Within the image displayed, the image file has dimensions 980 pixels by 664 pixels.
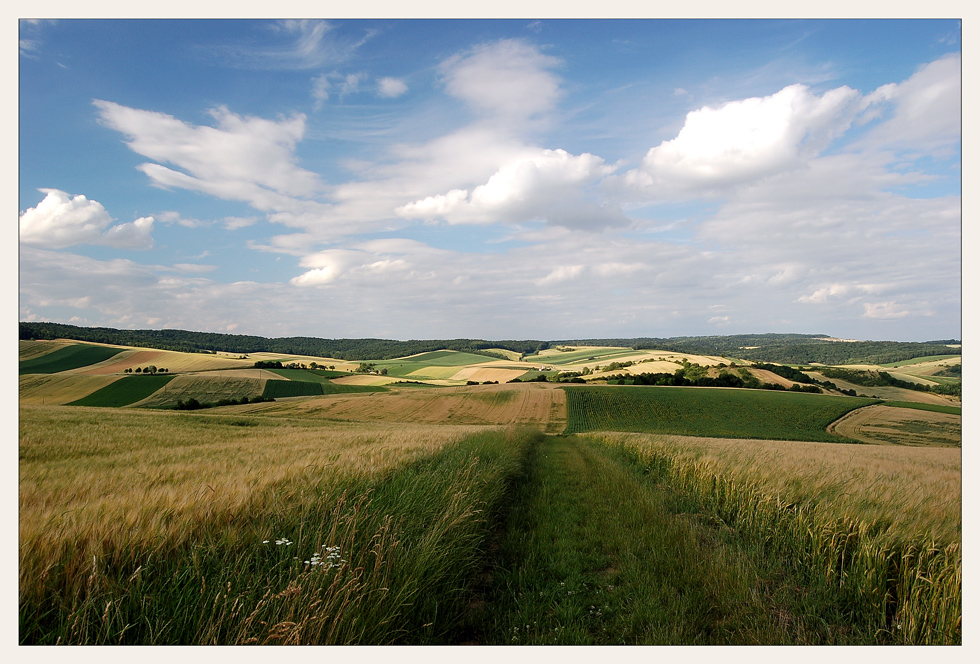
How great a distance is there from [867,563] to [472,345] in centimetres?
15863

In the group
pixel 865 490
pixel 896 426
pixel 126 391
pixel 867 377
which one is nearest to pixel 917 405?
pixel 896 426

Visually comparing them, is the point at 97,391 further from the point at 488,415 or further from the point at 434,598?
the point at 434,598

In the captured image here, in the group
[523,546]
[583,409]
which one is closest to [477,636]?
[523,546]

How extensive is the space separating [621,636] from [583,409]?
49.5m

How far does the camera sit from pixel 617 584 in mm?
4906

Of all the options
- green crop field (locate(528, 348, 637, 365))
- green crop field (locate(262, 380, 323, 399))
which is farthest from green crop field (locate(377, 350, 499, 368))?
green crop field (locate(262, 380, 323, 399))

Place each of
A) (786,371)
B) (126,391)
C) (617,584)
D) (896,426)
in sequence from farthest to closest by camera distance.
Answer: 1. (786,371)
2. (126,391)
3. (896,426)
4. (617,584)

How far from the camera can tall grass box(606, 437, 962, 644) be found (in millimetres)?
3729

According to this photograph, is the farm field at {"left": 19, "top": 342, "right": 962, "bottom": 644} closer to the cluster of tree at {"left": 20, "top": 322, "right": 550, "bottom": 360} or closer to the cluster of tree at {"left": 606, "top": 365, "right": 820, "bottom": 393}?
the cluster of tree at {"left": 20, "top": 322, "right": 550, "bottom": 360}

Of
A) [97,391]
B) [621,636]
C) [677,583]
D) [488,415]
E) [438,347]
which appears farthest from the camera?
[438,347]

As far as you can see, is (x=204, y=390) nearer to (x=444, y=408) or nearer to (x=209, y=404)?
(x=209, y=404)

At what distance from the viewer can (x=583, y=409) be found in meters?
51.7

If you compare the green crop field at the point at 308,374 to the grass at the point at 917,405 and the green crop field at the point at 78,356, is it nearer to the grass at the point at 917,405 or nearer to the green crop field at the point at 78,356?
the green crop field at the point at 78,356

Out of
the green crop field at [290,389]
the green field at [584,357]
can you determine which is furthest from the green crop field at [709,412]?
the green field at [584,357]
